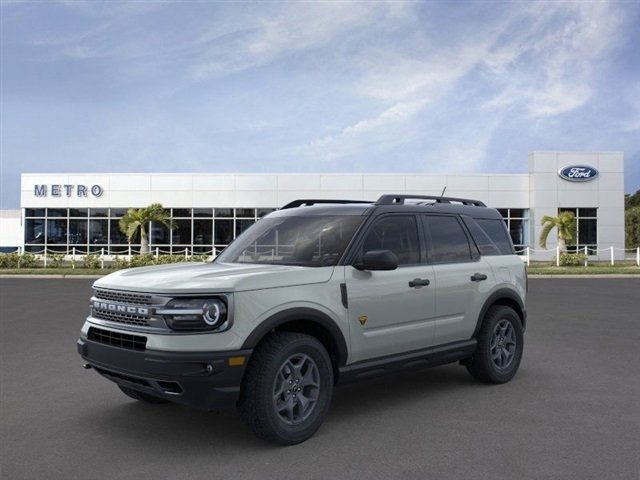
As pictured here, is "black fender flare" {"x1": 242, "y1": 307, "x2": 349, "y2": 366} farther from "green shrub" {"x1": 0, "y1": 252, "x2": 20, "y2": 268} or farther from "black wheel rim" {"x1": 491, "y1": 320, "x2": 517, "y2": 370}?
"green shrub" {"x1": 0, "y1": 252, "x2": 20, "y2": 268}

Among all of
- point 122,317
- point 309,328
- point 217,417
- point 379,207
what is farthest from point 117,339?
point 379,207

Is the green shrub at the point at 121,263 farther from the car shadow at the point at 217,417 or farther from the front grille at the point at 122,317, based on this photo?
the front grille at the point at 122,317

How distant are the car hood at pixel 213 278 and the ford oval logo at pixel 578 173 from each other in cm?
3481

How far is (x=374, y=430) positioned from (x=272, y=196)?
105 feet

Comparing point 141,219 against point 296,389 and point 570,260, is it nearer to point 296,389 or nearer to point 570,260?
point 570,260

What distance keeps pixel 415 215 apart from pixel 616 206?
116 ft

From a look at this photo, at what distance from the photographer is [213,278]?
4473mm

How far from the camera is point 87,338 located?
5.01m

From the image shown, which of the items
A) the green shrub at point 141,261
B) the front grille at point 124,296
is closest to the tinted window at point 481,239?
the front grille at point 124,296

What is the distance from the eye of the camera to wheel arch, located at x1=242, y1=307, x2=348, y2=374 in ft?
14.5

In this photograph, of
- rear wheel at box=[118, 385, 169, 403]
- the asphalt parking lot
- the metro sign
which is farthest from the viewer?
the metro sign

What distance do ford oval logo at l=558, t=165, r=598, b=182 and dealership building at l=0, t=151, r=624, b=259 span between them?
6 centimetres

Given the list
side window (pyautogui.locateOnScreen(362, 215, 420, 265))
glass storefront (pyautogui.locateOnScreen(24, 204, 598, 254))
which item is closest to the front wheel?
side window (pyautogui.locateOnScreen(362, 215, 420, 265))

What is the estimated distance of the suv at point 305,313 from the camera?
14.1ft
